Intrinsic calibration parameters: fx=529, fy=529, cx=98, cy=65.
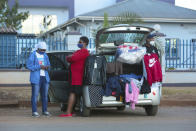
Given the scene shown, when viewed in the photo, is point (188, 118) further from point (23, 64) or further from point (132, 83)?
point (23, 64)

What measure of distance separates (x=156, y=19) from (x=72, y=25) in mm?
5347

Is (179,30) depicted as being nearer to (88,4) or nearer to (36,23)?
(88,4)

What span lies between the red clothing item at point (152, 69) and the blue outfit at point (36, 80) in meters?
2.38

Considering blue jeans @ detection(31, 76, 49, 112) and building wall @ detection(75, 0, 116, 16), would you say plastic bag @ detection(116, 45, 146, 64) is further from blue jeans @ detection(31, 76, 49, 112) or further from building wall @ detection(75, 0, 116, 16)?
building wall @ detection(75, 0, 116, 16)

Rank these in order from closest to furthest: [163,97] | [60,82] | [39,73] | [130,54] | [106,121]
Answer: [106,121], [130,54], [39,73], [60,82], [163,97]

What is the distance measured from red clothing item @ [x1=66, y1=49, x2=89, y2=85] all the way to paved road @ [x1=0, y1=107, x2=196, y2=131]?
894mm

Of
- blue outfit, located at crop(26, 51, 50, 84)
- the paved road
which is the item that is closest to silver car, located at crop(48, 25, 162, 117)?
the paved road

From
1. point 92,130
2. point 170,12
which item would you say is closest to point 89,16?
point 170,12

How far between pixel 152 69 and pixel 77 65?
1744 millimetres

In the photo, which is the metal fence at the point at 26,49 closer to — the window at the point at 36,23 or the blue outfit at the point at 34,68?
the blue outfit at the point at 34,68

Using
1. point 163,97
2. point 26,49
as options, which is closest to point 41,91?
point 163,97

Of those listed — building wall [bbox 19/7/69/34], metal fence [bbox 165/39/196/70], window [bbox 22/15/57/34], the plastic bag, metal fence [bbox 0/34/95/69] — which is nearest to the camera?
the plastic bag

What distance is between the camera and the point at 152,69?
481 inches

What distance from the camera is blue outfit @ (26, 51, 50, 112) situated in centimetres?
1243
